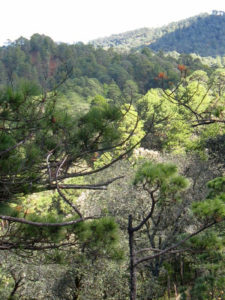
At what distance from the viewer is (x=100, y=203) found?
11461 millimetres

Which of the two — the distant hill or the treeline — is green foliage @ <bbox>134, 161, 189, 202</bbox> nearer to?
the treeline

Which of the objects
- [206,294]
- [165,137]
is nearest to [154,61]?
[165,137]

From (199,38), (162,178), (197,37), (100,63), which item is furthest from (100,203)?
(197,37)

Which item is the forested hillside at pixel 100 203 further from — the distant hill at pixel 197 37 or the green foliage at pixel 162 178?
the distant hill at pixel 197 37

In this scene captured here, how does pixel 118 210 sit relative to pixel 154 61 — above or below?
below

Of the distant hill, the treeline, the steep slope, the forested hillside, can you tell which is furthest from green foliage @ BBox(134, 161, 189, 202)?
the steep slope

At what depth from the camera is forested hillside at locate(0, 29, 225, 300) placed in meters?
2.64

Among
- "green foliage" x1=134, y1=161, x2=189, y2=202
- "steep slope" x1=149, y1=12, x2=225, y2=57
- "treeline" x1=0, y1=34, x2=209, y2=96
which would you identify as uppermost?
"steep slope" x1=149, y1=12, x2=225, y2=57

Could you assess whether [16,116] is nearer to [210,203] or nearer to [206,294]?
[210,203]

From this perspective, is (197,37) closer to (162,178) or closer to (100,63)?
(100,63)

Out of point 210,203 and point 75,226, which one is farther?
point 75,226

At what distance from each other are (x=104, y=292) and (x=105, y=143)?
5.13 meters

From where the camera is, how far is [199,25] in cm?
14238

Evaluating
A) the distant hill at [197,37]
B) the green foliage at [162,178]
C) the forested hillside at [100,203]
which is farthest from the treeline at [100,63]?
the distant hill at [197,37]
